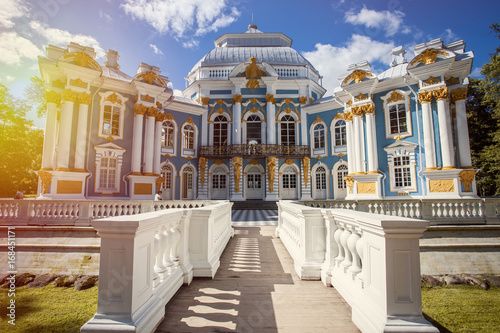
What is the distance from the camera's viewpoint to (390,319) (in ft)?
7.00

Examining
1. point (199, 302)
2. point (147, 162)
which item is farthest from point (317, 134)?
point (199, 302)

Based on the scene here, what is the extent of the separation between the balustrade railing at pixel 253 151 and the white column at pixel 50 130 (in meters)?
9.57

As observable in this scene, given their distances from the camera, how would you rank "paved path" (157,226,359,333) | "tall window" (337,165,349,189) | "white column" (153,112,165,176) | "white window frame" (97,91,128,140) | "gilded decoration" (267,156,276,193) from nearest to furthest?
1. "paved path" (157,226,359,333)
2. "white window frame" (97,91,128,140)
3. "white column" (153,112,165,176)
4. "tall window" (337,165,349,189)
5. "gilded decoration" (267,156,276,193)

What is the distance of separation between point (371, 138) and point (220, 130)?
453 inches

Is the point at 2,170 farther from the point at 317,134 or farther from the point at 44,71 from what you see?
the point at 317,134

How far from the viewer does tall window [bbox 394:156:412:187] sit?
568 inches

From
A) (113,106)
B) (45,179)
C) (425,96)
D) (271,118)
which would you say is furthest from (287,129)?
(45,179)

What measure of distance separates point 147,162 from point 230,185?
7.10 m

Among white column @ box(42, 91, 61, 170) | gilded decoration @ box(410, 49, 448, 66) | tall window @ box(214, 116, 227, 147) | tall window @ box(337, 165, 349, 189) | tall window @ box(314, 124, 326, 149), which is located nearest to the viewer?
gilded decoration @ box(410, 49, 448, 66)

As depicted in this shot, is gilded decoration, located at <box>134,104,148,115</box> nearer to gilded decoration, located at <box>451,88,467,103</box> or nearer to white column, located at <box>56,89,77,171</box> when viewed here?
white column, located at <box>56,89,77,171</box>

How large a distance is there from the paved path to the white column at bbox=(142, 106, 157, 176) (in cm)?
1225

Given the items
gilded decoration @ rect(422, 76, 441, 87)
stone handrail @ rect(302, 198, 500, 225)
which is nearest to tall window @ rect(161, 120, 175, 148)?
stone handrail @ rect(302, 198, 500, 225)

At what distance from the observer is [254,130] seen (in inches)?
853

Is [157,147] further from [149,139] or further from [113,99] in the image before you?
[113,99]
